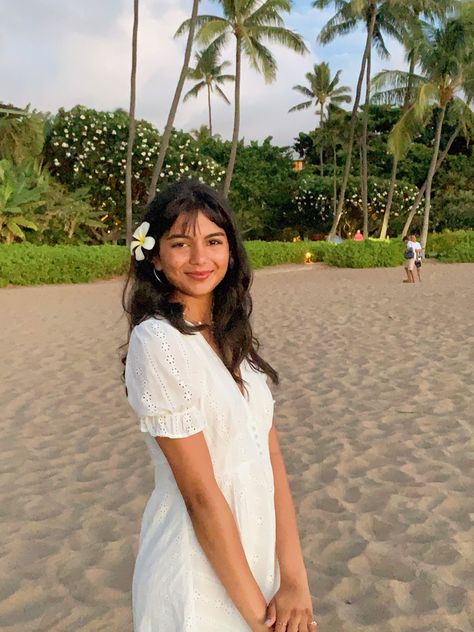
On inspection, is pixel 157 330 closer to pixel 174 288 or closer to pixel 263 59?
pixel 174 288

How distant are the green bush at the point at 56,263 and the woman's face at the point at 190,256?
16.1 m

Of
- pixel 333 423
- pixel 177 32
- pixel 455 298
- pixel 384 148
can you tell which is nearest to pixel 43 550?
pixel 333 423

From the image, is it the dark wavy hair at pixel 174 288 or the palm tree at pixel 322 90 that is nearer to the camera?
the dark wavy hair at pixel 174 288

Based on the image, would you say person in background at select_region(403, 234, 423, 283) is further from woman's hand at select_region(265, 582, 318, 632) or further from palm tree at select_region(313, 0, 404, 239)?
woman's hand at select_region(265, 582, 318, 632)

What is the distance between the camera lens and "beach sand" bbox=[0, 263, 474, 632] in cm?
255

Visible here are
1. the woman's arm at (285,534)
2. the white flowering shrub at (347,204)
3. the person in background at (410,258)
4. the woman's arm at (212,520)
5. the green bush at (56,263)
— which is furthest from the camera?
the white flowering shrub at (347,204)

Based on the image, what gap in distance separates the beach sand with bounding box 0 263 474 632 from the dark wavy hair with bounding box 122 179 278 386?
159 cm

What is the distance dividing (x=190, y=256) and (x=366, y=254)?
75.8 ft

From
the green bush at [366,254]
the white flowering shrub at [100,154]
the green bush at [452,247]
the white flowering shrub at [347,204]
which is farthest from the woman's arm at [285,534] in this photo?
the white flowering shrub at [347,204]

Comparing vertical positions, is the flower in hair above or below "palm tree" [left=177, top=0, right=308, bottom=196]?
below

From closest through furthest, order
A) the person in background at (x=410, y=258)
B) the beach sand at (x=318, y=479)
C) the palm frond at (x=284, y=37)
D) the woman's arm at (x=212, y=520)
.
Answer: the woman's arm at (x=212, y=520) < the beach sand at (x=318, y=479) < the person in background at (x=410, y=258) < the palm frond at (x=284, y=37)

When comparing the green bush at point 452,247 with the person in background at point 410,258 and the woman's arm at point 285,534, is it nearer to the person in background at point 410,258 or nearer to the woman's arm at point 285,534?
the person in background at point 410,258

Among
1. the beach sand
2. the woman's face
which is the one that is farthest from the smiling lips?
the beach sand

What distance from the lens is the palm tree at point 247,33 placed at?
2178cm
